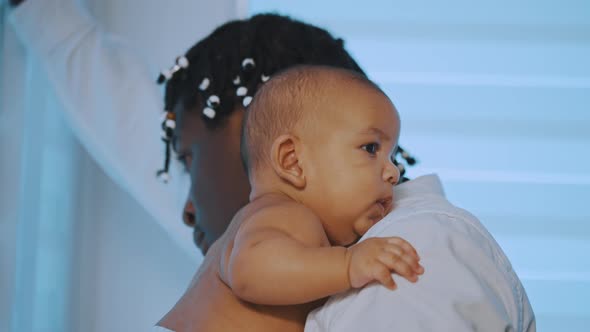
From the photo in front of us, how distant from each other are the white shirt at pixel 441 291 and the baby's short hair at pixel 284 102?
7.8 inches

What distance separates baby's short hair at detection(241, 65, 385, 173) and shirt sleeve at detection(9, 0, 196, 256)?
0.76 m

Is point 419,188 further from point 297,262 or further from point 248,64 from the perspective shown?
point 248,64

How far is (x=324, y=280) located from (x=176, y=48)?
1.41 metres

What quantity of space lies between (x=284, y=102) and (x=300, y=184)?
4.5 inches

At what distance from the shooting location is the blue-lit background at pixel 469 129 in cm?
182

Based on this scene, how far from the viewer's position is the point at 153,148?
1.71 meters

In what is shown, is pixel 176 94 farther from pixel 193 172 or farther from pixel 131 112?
pixel 131 112

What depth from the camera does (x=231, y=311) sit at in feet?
2.74

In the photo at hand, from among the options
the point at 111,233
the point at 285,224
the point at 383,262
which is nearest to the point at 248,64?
the point at 285,224

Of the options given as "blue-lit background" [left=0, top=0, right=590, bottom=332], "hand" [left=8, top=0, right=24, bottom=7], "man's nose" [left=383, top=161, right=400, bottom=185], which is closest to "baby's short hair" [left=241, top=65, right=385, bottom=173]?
"man's nose" [left=383, top=161, right=400, bottom=185]

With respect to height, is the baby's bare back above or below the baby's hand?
below

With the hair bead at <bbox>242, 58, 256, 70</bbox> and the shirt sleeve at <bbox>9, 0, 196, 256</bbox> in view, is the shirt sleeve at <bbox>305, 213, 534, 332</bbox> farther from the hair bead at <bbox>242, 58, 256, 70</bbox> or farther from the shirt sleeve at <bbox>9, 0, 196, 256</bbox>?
the shirt sleeve at <bbox>9, 0, 196, 256</bbox>

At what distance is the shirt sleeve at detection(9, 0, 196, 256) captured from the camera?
5.49 feet

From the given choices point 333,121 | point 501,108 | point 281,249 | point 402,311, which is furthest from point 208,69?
point 501,108
